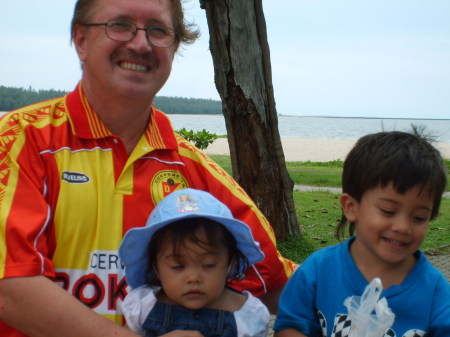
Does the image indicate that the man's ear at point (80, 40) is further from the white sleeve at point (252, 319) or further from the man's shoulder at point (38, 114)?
the white sleeve at point (252, 319)

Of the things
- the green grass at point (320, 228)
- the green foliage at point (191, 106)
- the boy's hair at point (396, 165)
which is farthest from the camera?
the green foliage at point (191, 106)

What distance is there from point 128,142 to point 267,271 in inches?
34.0

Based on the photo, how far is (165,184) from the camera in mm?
2939

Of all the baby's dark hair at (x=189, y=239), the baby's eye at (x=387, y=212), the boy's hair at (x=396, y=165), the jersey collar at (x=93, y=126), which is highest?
the jersey collar at (x=93, y=126)

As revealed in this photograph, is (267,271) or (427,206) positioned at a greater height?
(427,206)

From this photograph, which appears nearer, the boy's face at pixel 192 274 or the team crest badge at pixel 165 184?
the boy's face at pixel 192 274

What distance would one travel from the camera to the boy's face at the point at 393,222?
2.30 meters

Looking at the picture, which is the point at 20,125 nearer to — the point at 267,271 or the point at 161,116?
the point at 161,116

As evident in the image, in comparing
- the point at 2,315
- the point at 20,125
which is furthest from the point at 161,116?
the point at 2,315

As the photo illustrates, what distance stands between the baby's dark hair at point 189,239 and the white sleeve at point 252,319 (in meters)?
0.19

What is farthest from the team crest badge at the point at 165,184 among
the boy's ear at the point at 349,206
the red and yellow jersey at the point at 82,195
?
the boy's ear at the point at 349,206

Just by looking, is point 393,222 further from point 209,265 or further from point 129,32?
point 129,32

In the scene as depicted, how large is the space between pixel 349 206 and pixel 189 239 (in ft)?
2.05

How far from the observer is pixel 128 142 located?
299 centimetres
